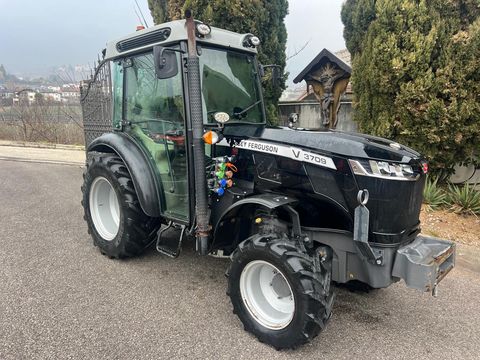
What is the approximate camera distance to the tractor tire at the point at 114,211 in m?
3.82

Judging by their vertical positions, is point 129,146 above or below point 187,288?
above

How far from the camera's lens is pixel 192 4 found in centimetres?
735

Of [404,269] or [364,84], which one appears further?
[364,84]

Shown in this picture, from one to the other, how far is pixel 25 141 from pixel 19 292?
1422cm

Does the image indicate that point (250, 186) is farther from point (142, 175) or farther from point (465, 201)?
point (465, 201)

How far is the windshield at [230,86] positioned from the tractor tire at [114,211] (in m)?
1.22

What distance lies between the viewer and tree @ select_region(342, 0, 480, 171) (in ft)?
17.1

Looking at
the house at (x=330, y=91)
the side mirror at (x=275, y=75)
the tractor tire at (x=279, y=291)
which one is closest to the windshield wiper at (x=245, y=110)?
the side mirror at (x=275, y=75)

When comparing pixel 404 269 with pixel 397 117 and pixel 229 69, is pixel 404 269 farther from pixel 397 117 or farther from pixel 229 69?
pixel 397 117

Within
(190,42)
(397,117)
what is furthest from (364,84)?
(190,42)

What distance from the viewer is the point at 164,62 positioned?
2861mm

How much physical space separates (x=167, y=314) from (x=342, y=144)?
1953 mm

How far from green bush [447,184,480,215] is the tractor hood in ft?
10.7

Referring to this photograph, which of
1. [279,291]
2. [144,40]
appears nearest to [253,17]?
[144,40]
